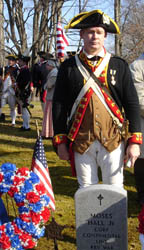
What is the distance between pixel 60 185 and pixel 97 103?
289cm

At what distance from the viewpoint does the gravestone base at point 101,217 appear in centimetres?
284

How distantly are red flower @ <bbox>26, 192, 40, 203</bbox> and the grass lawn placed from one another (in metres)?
0.56

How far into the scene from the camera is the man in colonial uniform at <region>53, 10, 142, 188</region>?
2881mm

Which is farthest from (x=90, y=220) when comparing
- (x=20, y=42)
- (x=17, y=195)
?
(x=20, y=42)

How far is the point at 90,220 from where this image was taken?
2.92 meters

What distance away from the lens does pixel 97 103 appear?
290 cm

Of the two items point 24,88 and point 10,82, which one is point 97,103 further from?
point 10,82

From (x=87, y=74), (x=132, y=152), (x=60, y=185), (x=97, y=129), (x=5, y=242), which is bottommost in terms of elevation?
(x=60, y=185)

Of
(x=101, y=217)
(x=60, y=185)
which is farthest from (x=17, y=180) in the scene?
(x=60, y=185)

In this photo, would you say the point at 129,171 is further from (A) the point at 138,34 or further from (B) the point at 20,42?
(B) the point at 20,42

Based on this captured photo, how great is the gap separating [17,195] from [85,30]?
1.49 m

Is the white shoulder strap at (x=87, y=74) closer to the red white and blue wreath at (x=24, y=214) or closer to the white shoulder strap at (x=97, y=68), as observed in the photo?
the white shoulder strap at (x=97, y=68)

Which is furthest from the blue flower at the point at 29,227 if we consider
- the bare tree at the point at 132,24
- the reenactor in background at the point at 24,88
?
the bare tree at the point at 132,24

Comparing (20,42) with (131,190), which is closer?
(131,190)
